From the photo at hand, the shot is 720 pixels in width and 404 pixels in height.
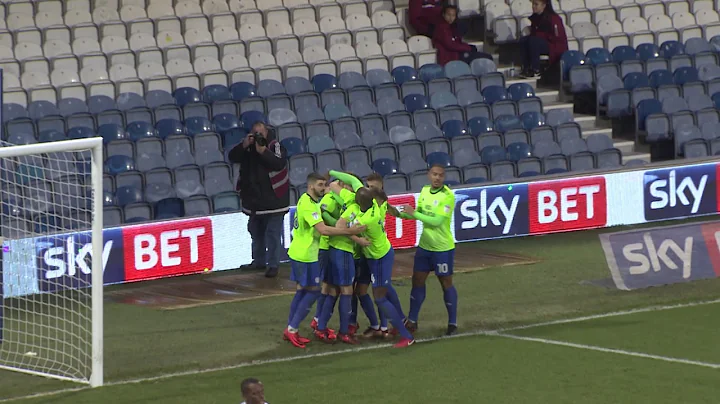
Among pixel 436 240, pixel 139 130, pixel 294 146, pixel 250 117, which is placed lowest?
pixel 436 240

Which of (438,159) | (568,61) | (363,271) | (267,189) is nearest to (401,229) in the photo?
(438,159)

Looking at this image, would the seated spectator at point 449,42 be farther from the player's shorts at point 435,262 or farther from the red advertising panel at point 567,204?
the player's shorts at point 435,262

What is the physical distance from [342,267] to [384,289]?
0.47 m

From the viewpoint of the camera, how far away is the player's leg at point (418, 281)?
41.9 ft

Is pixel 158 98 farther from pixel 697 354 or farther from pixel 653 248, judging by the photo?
pixel 697 354

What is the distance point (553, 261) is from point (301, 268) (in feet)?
17.4

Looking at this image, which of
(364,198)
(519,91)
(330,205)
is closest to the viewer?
(364,198)

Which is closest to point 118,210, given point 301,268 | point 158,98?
point 158,98

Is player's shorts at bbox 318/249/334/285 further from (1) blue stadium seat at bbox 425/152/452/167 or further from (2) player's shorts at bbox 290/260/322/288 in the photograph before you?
(1) blue stadium seat at bbox 425/152/452/167

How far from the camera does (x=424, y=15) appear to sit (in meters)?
22.7

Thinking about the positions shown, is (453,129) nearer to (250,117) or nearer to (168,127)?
(250,117)

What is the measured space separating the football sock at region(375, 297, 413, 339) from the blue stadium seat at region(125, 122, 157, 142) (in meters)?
7.04

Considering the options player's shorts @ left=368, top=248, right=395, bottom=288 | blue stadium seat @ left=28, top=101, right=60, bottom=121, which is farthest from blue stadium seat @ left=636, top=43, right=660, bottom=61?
player's shorts @ left=368, top=248, right=395, bottom=288

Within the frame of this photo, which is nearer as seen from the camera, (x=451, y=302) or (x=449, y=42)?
(x=451, y=302)
